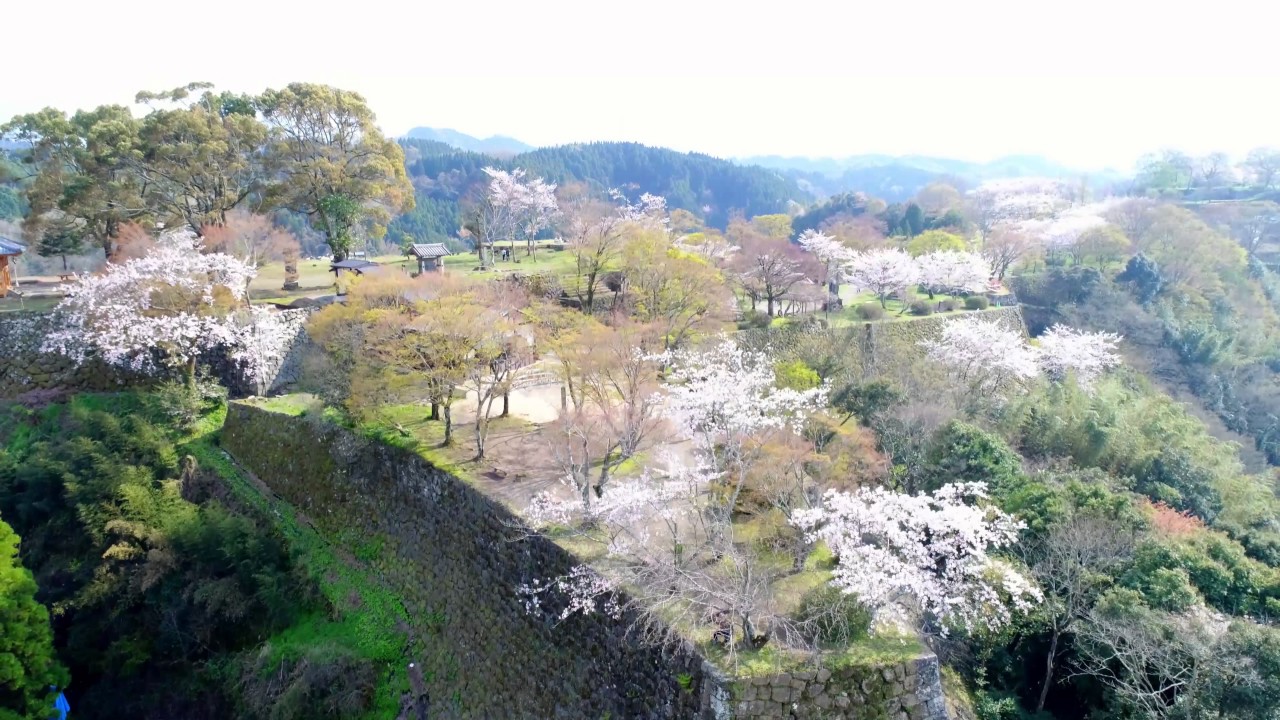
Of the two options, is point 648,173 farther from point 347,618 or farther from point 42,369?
point 347,618

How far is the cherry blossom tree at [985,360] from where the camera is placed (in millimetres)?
21234

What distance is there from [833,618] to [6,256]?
25916mm

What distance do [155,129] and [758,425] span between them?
19.7 m

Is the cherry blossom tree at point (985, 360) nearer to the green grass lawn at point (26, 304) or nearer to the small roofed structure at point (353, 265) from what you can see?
the small roofed structure at point (353, 265)

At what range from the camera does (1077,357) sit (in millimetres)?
23484

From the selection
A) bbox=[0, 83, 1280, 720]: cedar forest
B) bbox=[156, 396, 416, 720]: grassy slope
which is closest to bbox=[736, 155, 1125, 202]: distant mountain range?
bbox=[0, 83, 1280, 720]: cedar forest

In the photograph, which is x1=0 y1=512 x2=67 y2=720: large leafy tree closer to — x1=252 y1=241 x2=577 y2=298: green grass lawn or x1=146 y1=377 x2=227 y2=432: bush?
x1=146 y1=377 x2=227 y2=432: bush

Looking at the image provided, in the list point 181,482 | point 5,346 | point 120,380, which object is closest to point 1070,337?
point 181,482

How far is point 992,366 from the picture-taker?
21.5 metres

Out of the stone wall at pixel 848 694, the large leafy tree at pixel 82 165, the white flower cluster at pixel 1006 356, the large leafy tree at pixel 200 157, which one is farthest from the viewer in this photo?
the white flower cluster at pixel 1006 356

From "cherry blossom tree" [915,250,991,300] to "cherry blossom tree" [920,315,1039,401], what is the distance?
595 centimetres

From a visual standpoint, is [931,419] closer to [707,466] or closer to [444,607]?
[707,466]

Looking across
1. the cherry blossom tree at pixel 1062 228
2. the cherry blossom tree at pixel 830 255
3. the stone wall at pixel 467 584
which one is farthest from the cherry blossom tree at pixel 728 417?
the cherry blossom tree at pixel 1062 228

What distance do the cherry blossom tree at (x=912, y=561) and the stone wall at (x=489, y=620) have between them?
92 centimetres
